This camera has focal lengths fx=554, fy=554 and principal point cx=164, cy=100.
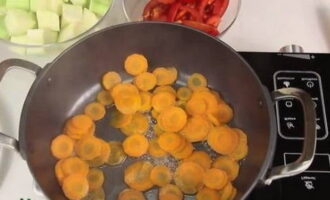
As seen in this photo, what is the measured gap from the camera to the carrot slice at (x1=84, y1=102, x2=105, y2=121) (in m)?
0.83

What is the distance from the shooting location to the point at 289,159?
76cm

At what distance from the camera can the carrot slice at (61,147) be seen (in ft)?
2.56

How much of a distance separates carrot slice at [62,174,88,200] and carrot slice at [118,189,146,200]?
0.05m

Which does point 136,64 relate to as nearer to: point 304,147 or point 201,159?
point 201,159

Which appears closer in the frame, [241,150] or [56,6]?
[241,150]

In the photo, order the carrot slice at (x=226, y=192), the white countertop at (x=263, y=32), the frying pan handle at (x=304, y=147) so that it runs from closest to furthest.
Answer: the frying pan handle at (x=304, y=147)
the carrot slice at (x=226, y=192)
the white countertop at (x=263, y=32)

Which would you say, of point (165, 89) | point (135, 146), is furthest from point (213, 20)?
point (135, 146)

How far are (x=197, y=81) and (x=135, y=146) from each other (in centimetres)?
15

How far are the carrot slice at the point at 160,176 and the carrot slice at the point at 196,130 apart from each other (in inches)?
2.5

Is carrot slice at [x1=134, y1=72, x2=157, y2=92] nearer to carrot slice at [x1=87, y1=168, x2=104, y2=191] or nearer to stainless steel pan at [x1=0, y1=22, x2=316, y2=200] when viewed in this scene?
stainless steel pan at [x1=0, y1=22, x2=316, y2=200]

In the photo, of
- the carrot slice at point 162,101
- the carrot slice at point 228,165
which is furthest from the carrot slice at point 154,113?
the carrot slice at point 228,165

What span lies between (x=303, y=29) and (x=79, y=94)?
38 cm

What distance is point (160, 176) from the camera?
0.77 meters

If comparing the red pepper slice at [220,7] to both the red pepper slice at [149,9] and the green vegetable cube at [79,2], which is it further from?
the green vegetable cube at [79,2]
